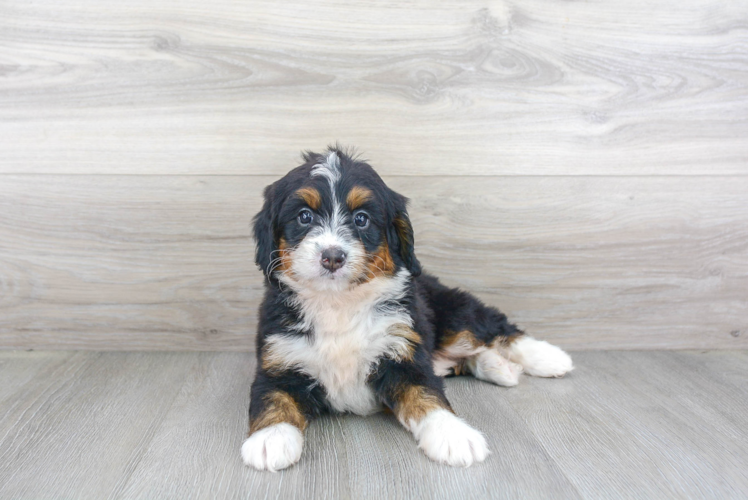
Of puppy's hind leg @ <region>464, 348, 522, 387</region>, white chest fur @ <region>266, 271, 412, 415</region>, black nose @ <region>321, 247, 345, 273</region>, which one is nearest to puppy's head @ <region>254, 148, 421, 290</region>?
black nose @ <region>321, 247, 345, 273</region>

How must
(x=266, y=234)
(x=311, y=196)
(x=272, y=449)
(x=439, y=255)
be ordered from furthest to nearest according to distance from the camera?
1. (x=439, y=255)
2. (x=266, y=234)
3. (x=311, y=196)
4. (x=272, y=449)

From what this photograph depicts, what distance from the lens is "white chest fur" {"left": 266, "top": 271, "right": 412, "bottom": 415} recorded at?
199 centimetres

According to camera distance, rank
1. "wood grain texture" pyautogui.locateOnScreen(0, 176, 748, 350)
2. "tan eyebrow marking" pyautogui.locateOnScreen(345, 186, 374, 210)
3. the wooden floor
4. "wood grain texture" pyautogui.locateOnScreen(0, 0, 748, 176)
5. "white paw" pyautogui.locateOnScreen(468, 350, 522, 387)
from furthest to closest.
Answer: "wood grain texture" pyautogui.locateOnScreen(0, 176, 748, 350), "wood grain texture" pyautogui.locateOnScreen(0, 0, 748, 176), "white paw" pyautogui.locateOnScreen(468, 350, 522, 387), "tan eyebrow marking" pyautogui.locateOnScreen(345, 186, 374, 210), the wooden floor

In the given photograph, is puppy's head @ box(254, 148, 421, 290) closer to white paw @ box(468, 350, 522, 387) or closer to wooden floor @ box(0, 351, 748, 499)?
wooden floor @ box(0, 351, 748, 499)

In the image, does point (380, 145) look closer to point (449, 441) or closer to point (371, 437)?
point (371, 437)

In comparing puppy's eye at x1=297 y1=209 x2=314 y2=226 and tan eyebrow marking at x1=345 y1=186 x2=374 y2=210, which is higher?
tan eyebrow marking at x1=345 y1=186 x2=374 y2=210

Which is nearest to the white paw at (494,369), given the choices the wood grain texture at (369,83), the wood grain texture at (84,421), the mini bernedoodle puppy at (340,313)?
the mini bernedoodle puppy at (340,313)

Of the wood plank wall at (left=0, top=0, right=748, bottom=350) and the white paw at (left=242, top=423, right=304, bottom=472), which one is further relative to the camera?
the wood plank wall at (left=0, top=0, right=748, bottom=350)

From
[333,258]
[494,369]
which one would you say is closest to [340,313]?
[333,258]

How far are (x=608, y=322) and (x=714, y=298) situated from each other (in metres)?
0.52

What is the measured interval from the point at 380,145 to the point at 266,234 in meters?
0.90

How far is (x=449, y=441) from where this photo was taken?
1.71m

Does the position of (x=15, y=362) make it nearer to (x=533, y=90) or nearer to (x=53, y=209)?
(x=53, y=209)

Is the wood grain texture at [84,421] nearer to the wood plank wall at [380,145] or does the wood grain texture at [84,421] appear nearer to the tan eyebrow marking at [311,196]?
the wood plank wall at [380,145]
